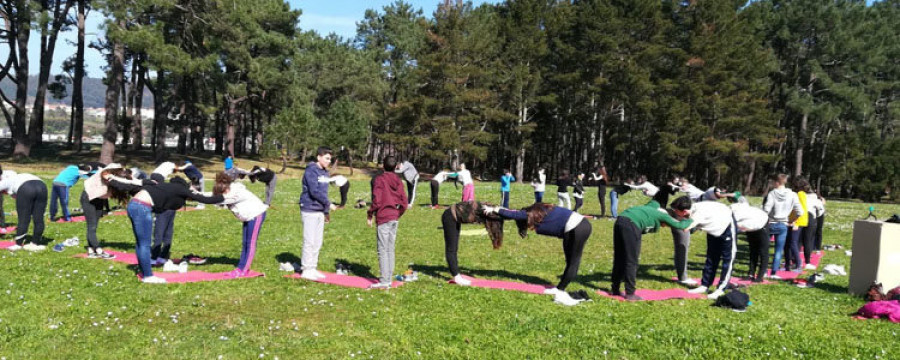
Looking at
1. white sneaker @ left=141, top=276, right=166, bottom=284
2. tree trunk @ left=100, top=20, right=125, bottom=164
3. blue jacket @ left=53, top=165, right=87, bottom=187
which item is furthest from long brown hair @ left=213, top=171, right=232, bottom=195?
tree trunk @ left=100, top=20, right=125, bottom=164

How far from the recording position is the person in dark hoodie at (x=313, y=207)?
9922 millimetres

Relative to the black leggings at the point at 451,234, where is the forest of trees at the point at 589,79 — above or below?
above

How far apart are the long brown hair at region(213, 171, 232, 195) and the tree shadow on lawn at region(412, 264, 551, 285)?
13.2 feet

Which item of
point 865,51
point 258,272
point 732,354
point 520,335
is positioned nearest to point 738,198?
point 732,354

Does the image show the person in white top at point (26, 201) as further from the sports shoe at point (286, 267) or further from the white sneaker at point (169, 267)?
the sports shoe at point (286, 267)

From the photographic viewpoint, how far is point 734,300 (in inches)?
355

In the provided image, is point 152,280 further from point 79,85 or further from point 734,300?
point 79,85

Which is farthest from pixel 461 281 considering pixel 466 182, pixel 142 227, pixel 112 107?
pixel 112 107

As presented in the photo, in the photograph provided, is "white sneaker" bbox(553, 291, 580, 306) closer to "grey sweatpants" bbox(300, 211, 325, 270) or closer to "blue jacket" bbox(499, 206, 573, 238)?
"blue jacket" bbox(499, 206, 573, 238)

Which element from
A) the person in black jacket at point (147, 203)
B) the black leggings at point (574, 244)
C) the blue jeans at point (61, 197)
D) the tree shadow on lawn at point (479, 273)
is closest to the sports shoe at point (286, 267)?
the person in black jacket at point (147, 203)

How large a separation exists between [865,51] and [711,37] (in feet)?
49.7

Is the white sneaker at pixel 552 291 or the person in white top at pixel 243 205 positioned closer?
the white sneaker at pixel 552 291

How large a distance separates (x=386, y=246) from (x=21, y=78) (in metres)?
50.6

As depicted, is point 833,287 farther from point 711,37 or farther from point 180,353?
point 711,37
